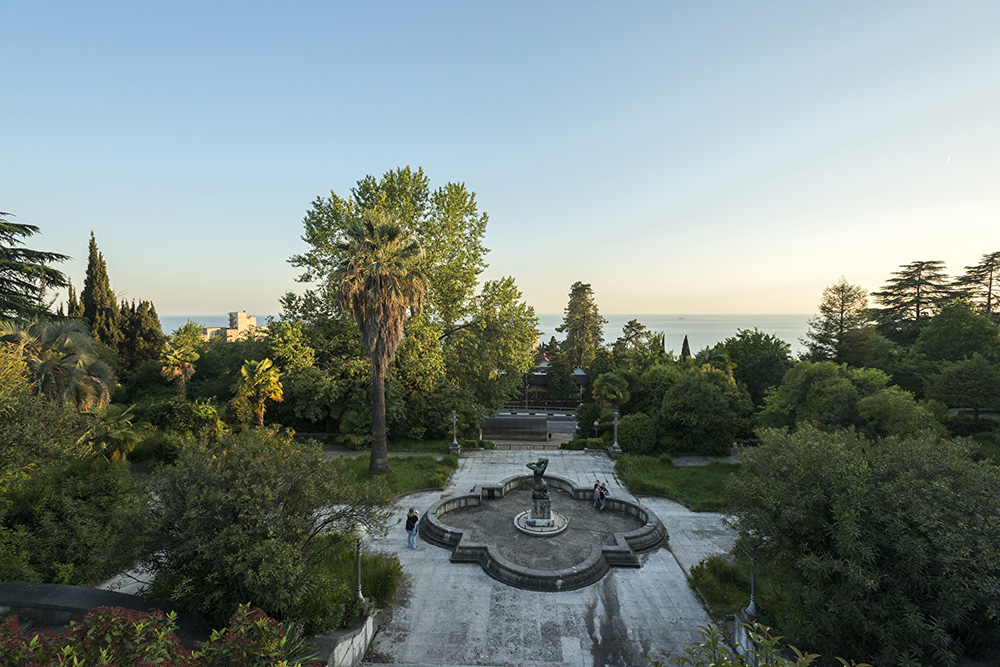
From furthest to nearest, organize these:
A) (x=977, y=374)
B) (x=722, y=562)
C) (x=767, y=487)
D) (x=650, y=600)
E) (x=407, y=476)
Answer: (x=977, y=374) < (x=407, y=476) < (x=722, y=562) < (x=650, y=600) < (x=767, y=487)

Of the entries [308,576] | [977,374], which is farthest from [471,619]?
[977,374]

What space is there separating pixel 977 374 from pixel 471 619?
2765cm

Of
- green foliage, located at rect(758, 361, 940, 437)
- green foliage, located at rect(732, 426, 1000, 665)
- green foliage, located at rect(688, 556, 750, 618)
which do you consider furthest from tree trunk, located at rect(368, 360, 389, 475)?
green foliage, located at rect(758, 361, 940, 437)

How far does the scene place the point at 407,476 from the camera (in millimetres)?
19188

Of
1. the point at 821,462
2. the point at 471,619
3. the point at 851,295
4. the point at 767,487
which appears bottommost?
the point at 471,619

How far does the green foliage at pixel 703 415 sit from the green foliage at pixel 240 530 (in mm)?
20541

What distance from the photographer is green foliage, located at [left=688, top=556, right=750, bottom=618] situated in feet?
33.8

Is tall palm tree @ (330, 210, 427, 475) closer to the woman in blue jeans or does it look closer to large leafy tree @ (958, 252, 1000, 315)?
the woman in blue jeans

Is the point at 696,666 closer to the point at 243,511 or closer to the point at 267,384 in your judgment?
the point at 243,511

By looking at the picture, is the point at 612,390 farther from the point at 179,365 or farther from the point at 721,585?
the point at 179,365

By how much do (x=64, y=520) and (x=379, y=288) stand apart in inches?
454

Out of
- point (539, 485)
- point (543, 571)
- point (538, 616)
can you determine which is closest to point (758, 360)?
point (539, 485)

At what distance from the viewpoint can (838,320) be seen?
1458 inches

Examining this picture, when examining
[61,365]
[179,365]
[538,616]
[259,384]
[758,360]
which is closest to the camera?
[538,616]
